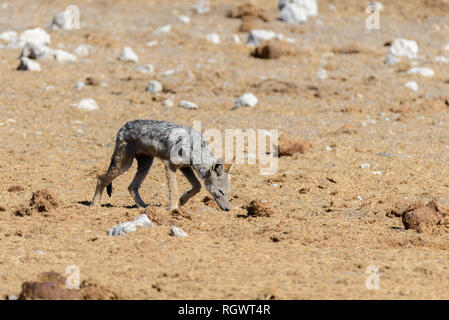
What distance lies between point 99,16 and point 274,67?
25.5 feet

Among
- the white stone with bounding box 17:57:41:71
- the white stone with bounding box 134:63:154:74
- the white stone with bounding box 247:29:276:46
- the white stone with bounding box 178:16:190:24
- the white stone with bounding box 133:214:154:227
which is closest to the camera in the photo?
the white stone with bounding box 133:214:154:227

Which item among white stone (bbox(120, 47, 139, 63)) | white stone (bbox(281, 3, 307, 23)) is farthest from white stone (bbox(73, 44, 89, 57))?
white stone (bbox(281, 3, 307, 23))

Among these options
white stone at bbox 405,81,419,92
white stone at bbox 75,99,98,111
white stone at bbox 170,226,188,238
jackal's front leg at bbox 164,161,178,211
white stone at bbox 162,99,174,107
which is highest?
white stone at bbox 405,81,419,92

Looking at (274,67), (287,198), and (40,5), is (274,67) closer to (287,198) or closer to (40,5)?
(287,198)

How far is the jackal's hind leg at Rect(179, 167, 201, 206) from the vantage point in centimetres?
918

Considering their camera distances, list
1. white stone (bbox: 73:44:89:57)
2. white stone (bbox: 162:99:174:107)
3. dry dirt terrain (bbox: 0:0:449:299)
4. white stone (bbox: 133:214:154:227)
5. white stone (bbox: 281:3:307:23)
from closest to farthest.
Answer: dry dirt terrain (bbox: 0:0:449:299) < white stone (bbox: 133:214:154:227) < white stone (bbox: 162:99:174:107) < white stone (bbox: 73:44:89:57) < white stone (bbox: 281:3:307:23)

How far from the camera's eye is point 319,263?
7.08 meters

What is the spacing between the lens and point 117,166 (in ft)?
30.5

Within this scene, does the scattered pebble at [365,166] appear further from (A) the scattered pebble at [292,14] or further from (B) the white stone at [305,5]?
(B) the white stone at [305,5]

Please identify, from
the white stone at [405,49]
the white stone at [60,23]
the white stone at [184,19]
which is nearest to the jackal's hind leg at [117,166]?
the white stone at [405,49]

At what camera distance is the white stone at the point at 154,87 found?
16250 millimetres

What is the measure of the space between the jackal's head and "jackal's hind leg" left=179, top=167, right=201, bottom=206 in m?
0.14

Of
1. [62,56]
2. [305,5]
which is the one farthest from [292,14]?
[62,56]

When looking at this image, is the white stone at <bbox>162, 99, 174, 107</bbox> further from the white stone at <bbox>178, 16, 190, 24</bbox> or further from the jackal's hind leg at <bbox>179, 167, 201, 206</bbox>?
the white stone at <bbox>178, 16, 190, 24</bbox>
